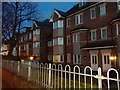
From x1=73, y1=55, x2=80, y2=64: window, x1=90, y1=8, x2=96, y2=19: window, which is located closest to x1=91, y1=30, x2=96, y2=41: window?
x1=90, y1=8, x2=96, y2=19: window

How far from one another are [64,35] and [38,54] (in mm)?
12379

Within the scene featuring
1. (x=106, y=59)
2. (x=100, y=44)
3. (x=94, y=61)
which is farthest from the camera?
(x=94, y=61)

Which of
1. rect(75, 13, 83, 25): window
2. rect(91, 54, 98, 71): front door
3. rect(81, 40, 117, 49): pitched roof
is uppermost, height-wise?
rect(75, 13, 83, 25): window

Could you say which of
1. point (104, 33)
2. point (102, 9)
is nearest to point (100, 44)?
point (104, 33)

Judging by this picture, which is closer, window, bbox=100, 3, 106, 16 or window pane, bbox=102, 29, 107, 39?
window pane, bbox=102, 29, 107, 39

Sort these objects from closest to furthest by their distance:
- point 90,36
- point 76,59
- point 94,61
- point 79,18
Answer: point 94,61 → point 90,36 → point 76,59 → point 79,18

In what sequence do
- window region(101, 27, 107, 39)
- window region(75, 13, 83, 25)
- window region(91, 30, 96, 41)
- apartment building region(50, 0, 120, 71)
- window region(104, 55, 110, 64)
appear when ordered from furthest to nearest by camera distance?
window region(75, 13, 83, 25) < window region(91, 30, 96, 41) < window region(101, 27, 107, 39) < window region(104, 55, 110, 64) < apartment building region(50, 0, 120, 71)

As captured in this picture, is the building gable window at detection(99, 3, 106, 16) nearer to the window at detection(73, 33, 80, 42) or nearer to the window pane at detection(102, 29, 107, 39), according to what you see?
the window pane at detection(102, 29, 107, 39)

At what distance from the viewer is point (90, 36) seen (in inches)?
1028

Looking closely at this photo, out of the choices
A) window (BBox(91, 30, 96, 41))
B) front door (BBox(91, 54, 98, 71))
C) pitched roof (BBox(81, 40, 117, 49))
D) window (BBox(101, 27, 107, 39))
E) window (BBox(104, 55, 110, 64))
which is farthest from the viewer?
window (BBox(91, 30, 96, 41))

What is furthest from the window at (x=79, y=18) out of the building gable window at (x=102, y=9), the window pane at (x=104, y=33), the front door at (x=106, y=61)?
the front door at (x=106, y=61)

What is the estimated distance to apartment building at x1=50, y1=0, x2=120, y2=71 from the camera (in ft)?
71.2

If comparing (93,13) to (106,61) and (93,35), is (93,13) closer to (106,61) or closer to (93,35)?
(93,35)

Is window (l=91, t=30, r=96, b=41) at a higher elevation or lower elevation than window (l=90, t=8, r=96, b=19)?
lower
